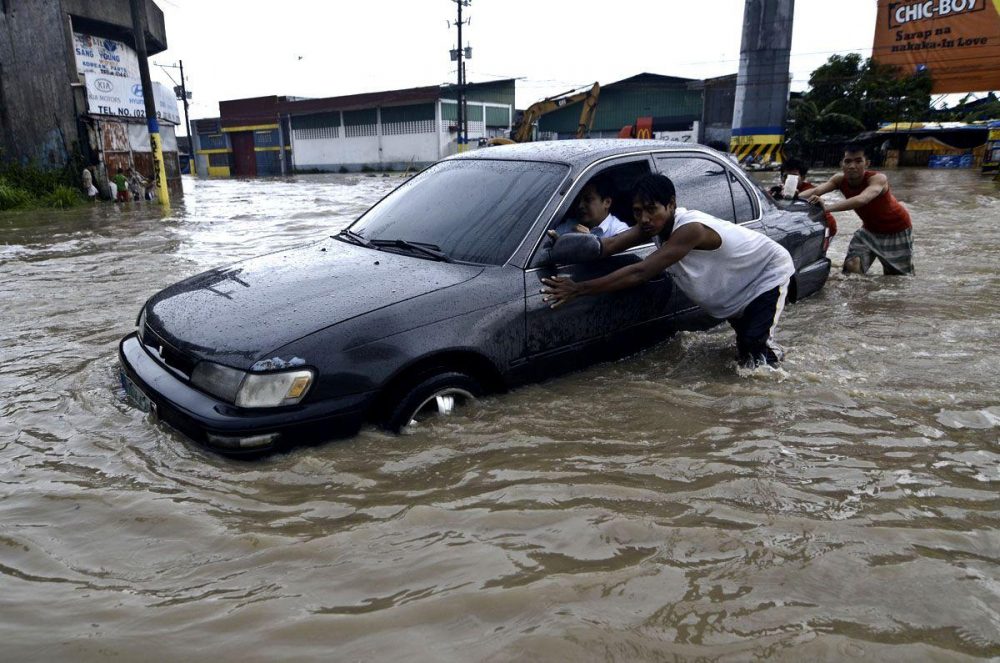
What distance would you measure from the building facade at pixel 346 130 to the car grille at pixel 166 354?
39.8 m

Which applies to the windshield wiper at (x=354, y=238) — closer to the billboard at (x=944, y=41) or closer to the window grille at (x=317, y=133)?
the billboard at (x=944, y=41)

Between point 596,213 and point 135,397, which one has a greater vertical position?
point 596,213

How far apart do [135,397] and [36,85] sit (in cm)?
2162

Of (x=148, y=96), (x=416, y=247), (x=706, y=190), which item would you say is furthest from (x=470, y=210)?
(x=148, y=96)

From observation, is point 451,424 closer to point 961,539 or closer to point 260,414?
point 260,414

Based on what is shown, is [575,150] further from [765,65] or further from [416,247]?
[765,65]

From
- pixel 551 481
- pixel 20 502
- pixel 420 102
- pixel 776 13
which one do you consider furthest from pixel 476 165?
pixel 420 102

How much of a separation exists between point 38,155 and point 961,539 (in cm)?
2404

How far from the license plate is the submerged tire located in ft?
3.63

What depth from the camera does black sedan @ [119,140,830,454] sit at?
278 centimetres

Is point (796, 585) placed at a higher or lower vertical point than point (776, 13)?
lower

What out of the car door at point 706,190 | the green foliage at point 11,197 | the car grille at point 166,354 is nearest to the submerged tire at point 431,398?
the car grille at point 166,354

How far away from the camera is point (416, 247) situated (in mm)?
3654

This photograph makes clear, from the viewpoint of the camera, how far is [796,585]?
216 centimetres
